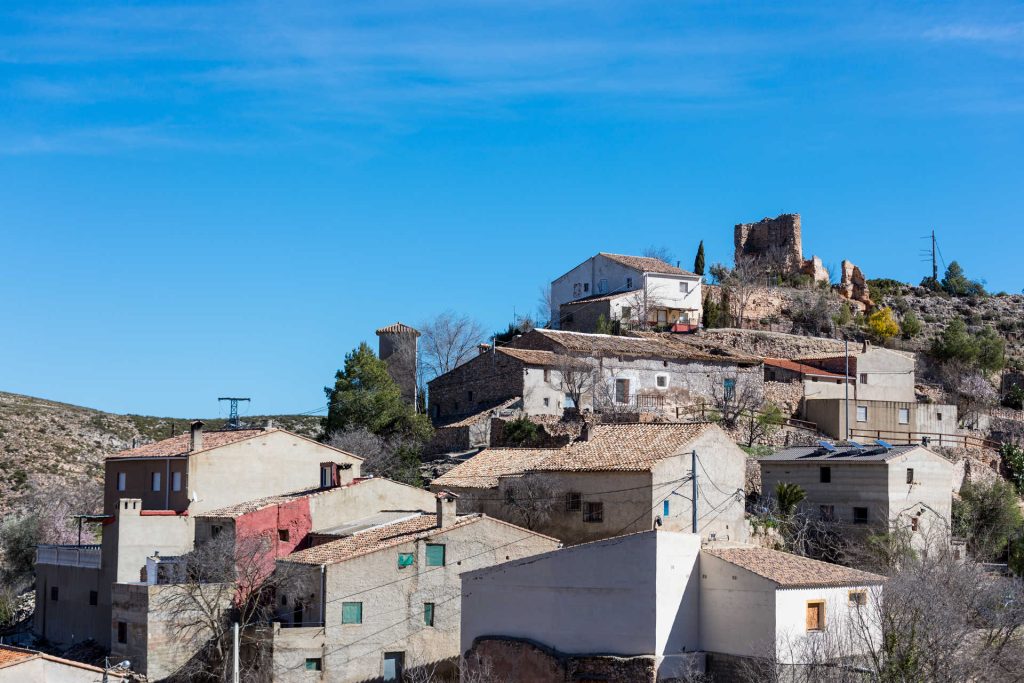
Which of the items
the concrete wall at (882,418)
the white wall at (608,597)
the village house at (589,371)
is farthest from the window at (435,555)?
the concrete wall at (882,418)

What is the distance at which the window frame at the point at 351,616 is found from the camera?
34.4m

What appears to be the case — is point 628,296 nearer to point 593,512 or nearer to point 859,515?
point 859,515

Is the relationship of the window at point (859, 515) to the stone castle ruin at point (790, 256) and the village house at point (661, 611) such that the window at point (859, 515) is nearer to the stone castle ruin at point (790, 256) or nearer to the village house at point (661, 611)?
the village house at point (661, 611)

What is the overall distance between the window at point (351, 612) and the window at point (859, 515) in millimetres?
17690

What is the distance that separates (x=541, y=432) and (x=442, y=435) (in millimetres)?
5308

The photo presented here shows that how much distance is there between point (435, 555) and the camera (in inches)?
A: 1403

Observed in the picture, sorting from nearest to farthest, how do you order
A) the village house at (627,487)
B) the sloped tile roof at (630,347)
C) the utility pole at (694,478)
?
the utility pole at (694,478) → the village house at (627,487) → the sloped tile roof at (630,347)

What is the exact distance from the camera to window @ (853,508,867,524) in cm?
4300

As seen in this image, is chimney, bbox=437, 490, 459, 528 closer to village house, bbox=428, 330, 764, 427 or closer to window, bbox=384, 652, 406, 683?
window, bbox=384, 652, 406, 683

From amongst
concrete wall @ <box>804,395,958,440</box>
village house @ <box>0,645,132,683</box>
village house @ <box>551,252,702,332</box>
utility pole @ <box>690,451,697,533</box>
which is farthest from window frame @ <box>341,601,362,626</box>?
village house @ <box>551,252,702,332</box>

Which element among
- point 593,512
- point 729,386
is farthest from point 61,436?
point 593,512

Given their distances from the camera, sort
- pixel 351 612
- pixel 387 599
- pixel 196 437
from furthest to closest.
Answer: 1. pixel 196 437
2. pixel 387 599
3. pixel 351 612

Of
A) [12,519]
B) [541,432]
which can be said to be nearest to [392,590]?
[541,432]

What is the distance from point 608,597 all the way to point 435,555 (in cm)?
677
